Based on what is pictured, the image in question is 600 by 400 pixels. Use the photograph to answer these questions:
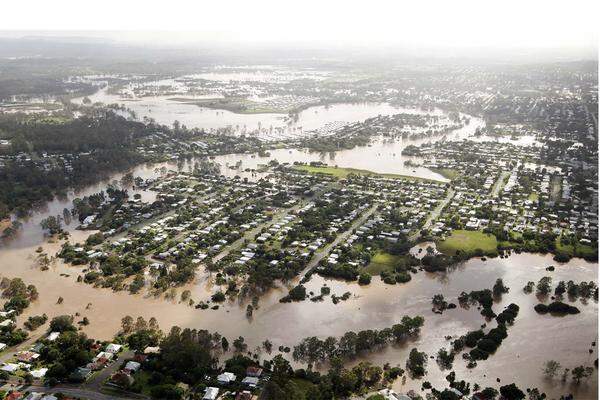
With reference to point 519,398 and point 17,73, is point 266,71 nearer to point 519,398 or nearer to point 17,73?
point 17,73

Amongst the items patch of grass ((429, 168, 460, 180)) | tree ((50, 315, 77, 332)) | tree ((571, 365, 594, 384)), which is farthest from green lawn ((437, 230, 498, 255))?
tree ((50, 315, 77, 332))

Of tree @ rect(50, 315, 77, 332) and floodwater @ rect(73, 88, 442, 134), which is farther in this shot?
floodwater @ rect(73, 88, 442, 134)

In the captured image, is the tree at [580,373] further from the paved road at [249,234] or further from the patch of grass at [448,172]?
the patch of grass at [448,172]

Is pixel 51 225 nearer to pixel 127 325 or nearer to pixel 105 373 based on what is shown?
pixel 127 325

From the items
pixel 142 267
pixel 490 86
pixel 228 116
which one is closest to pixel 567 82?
pixel 490 86

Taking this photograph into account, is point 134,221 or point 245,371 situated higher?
point 134,221

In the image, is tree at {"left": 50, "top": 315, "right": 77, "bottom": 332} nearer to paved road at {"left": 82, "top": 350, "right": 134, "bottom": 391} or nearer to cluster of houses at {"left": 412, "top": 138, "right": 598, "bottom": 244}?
paved road at {"left": 82, "top": 350, "right": 134, "bottom": 391}

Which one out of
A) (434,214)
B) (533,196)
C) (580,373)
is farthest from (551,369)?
(533,196)
